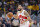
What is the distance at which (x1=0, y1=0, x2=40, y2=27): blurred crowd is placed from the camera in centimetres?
192

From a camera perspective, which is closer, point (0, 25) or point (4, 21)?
point (0, 25)

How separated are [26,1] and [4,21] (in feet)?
2.38

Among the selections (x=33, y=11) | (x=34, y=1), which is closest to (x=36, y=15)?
(x=33, y=11)

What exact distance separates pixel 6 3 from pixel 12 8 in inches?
9.2

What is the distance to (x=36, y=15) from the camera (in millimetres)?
2010

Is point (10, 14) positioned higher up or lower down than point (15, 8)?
lower down

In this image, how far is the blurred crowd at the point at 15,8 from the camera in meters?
1.92

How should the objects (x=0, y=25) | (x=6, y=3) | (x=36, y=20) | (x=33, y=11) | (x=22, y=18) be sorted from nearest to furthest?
(x=22, y=18) → (x=0, y=25) → (x=36, y=20) → (x=33, y=11) → (x=6, y=3)

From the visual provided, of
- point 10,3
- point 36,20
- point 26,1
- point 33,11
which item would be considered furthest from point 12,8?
point 36,20

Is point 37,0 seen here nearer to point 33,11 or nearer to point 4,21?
point 33,11

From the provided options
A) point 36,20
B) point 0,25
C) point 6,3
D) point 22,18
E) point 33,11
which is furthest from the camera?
point 6,3

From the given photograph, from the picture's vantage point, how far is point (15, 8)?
Result: 7.06 feet

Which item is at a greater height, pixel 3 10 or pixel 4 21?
pixel 3 10

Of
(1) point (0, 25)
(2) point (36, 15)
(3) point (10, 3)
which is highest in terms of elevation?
(3) point (10, 3)
